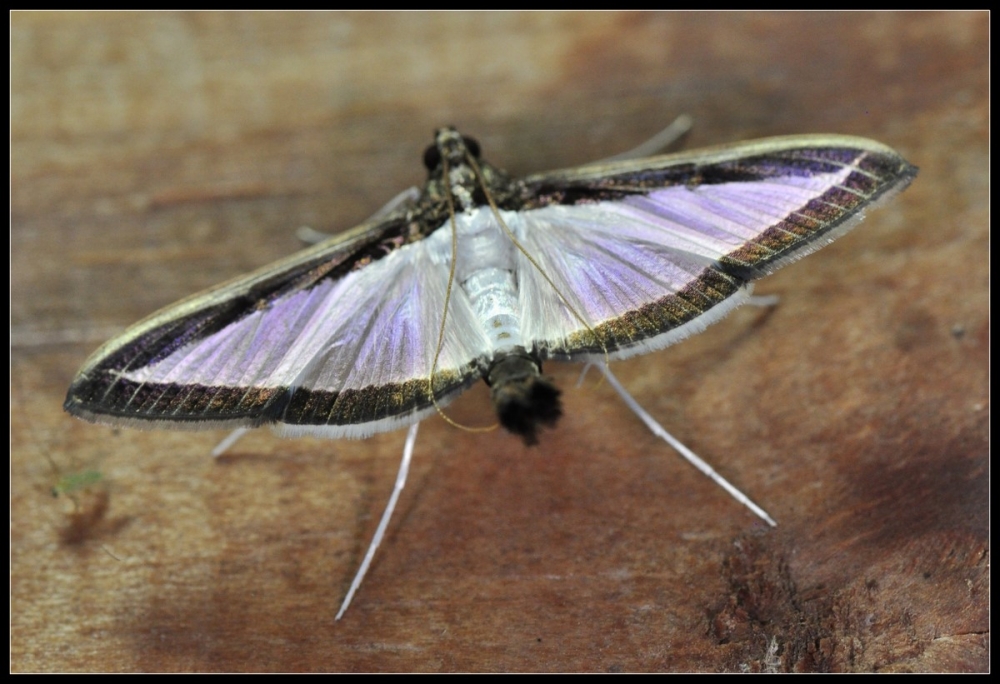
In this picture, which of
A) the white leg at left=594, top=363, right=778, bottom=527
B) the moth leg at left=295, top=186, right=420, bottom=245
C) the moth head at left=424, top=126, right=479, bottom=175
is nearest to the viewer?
the white leg at left=594, top=363, right=778, bottom=527

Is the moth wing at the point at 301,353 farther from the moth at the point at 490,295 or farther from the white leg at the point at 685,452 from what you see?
the white leg at the point at 685,452

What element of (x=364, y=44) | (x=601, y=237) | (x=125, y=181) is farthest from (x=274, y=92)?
(x=601, y=237)

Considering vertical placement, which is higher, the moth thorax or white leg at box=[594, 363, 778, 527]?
the moth thorax

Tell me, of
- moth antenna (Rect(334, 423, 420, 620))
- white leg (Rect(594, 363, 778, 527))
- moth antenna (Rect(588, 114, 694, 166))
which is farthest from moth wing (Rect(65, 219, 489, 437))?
moth antenna (Rect(588, 114, 694, 166))

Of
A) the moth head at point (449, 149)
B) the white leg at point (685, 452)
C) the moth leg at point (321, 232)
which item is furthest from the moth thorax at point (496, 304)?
the moth leg at point (321, 232)

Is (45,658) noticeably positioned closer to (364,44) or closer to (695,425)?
(695,425)

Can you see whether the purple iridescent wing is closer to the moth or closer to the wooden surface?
the moth
